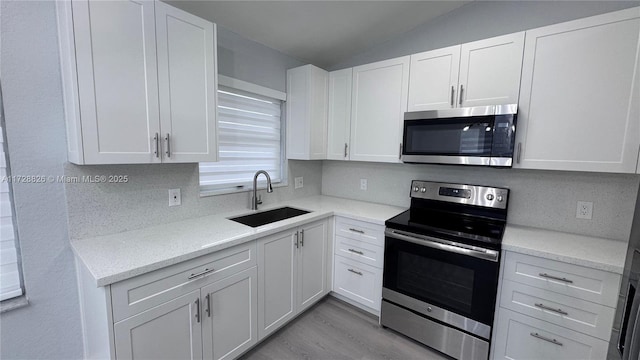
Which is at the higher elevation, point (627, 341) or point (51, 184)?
point (51, 184)

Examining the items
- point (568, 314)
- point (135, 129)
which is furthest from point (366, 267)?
point (135, 129)

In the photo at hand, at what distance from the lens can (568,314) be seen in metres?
1.46

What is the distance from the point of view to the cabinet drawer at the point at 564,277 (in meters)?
1.36

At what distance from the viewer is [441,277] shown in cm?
181

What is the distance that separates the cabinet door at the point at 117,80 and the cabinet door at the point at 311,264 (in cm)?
123

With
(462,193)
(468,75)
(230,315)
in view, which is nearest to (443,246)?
Answer: (462,193)

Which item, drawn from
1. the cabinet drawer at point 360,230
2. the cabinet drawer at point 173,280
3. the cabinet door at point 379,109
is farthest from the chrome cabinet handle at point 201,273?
the cabinet door at point 379,109

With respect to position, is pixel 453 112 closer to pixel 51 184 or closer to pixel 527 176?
pixel 527 176

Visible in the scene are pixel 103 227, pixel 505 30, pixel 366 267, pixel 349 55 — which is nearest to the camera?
pixel 103 227

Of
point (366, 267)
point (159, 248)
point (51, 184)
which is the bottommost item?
point (366, 267)

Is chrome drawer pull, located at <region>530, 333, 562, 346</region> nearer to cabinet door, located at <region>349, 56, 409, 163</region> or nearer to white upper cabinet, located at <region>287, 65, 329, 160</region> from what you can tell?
cabinet door, located at <region>349, 56, 409, 163</region>

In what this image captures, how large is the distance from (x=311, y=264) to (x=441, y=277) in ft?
3.31

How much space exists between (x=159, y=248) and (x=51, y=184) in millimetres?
686

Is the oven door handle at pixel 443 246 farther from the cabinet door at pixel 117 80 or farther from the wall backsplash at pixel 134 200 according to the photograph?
the cabinet door at pixel 117 80
